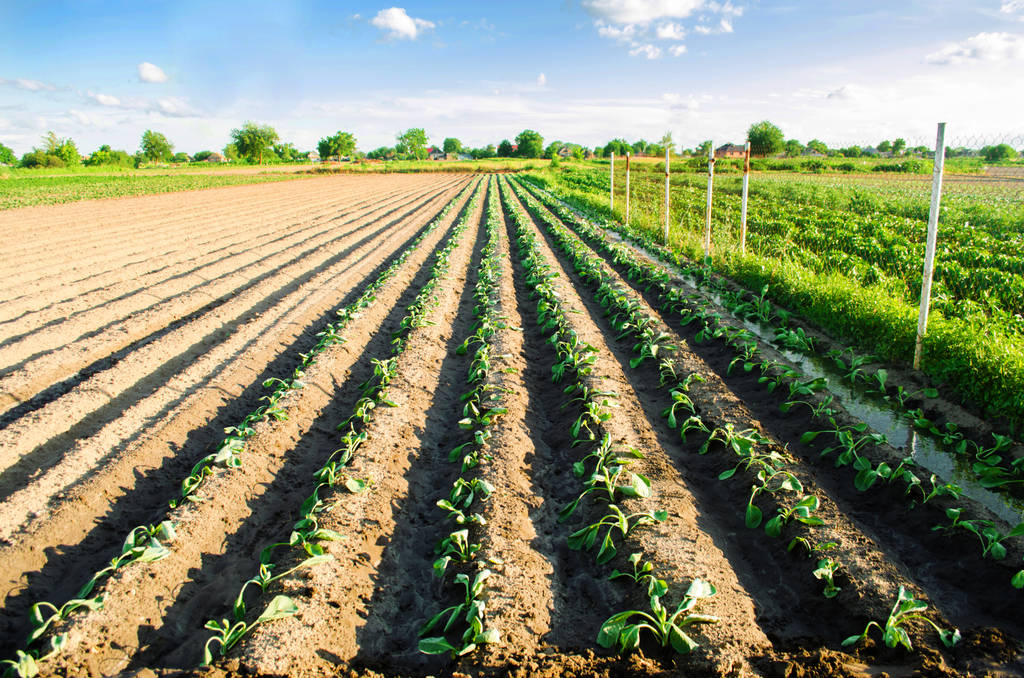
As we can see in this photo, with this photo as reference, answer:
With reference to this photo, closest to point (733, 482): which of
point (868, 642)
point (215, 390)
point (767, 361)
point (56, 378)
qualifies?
point (868, 642)

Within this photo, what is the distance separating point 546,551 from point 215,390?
3.78m

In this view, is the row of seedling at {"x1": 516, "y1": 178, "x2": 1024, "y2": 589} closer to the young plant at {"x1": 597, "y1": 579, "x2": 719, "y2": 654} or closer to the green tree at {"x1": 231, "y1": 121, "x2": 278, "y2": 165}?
the young plant at {"x1": 597, "y1": 579, "x2": 719, "y2": 654}

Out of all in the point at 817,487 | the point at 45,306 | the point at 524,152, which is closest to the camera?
the point at 817,487

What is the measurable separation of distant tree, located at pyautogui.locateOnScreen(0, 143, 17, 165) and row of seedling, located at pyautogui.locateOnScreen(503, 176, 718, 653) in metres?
115

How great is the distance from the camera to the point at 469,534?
326 centimetres

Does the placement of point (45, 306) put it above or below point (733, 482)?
above

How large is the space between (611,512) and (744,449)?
116 centimetres

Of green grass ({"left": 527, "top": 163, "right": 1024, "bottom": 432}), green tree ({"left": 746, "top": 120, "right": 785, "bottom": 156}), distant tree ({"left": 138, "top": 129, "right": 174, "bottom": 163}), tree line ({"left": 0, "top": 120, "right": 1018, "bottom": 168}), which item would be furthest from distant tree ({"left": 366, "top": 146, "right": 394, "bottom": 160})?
green grass ({"left": 527, "top": 163, "right": 1024, "bottom": 432})

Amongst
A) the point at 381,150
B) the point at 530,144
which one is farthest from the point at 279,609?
the point at 381,150

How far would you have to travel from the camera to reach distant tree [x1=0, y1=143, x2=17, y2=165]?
281 ft

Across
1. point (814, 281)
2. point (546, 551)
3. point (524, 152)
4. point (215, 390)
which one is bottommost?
point (546, 551)

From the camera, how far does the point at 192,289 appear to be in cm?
926

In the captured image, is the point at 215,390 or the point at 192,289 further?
the point at 192,289

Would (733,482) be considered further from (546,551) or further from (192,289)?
(192,289)
